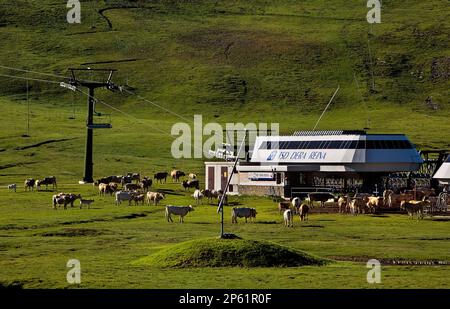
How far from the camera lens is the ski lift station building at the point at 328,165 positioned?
82500mm

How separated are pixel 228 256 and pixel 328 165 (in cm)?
4596

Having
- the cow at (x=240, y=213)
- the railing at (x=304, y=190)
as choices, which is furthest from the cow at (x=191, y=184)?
the cow at (x=240, y=213)

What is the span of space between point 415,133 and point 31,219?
9222 cm

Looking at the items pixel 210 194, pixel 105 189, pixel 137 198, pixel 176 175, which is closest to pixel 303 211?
pixel 137 198

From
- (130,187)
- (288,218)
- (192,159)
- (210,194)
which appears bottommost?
(288,218)

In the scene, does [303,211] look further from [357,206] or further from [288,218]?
[357,206]

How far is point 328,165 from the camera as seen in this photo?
83.8 metres

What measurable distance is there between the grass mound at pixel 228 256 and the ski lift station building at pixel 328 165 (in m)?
40.7

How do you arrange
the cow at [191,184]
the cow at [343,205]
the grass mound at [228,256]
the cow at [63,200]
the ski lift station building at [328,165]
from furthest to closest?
the cow at [191,184] → the ski lift station building at [328,165] → the cow at [63,200] → the cow at [343,205] → the grass mound at [228,256]

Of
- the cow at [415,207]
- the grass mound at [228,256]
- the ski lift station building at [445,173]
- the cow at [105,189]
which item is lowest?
the grass mound at [228,256]

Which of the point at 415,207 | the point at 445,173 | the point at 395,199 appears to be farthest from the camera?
the point at 445,173

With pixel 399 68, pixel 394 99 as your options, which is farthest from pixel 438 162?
pixel 399 68

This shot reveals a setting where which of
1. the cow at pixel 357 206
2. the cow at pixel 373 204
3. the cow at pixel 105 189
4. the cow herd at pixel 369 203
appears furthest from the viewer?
the cow at pixel 105 189

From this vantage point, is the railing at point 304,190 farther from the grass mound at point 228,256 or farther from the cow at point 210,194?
the grass mound at point 228,256
